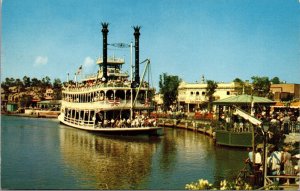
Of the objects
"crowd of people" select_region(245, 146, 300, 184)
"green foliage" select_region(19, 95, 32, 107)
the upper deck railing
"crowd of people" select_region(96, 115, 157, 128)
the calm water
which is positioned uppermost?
the upper deck railing

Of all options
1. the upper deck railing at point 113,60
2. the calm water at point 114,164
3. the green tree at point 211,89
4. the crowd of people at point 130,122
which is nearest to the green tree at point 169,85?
the green tree at point 211,89

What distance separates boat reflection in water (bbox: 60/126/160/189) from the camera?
36.6 feet

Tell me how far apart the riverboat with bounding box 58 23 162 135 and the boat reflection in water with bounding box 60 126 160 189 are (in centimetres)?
66

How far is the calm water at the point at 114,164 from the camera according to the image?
35.8ft

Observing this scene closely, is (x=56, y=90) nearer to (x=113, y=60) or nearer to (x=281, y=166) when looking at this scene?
(x=113, y=60)

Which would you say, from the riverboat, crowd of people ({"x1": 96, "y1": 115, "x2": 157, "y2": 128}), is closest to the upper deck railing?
the riverboat

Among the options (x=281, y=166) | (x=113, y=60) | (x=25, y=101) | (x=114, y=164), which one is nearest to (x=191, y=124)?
(x=113, y=60)

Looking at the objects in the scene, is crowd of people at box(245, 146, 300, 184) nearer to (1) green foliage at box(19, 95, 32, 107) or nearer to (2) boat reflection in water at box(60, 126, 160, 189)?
(2) boat reflection in water at box(60, 126, 160, 189)

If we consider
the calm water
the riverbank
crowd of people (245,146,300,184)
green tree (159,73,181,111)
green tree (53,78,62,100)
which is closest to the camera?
crowd of people (245,146,300,184)

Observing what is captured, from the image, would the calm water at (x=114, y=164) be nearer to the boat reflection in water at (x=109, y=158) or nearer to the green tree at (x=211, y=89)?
the boat reflection in water at (x=109, y=158)

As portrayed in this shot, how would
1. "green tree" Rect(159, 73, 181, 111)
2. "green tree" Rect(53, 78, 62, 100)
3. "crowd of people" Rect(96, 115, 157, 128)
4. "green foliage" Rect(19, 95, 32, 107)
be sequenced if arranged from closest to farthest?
"crowd of people" Rect(96, 115, 157, 128), "green tree" Rect(159, 73, 181, 111), "green foliage" Rect(19, 95, 32, 107), "green tree" Rect(53, 78, 62, 100)

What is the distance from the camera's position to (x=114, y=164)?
1340cm

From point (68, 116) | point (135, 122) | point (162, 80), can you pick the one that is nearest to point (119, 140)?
point (135, 122)

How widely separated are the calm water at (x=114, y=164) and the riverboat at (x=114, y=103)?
1560 millimetres
